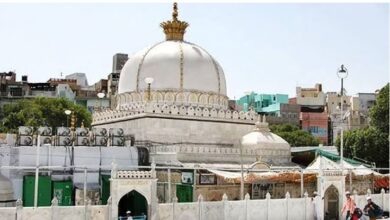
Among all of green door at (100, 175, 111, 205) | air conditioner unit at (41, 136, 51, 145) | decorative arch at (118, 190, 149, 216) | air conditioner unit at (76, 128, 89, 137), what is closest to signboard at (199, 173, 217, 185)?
decorative arch at (118, 190, 149, 216)

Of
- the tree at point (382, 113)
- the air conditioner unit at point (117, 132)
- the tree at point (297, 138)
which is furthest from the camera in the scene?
the tree at point (297, 138)

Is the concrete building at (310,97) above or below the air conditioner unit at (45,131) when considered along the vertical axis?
above

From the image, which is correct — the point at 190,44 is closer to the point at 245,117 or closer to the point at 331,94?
the point at 245,117

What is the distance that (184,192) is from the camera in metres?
22.5

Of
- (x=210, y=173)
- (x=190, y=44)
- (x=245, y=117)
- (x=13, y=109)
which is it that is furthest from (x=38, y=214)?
(x=13, y=109)

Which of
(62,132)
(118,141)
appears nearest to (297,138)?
(118,141)

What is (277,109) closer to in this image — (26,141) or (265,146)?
(265,146)

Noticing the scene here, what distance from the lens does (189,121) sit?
27.1 m

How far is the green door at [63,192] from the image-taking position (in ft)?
72.9

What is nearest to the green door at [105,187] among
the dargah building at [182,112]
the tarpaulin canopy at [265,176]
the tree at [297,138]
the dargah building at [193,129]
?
the dargah building at [193,129]

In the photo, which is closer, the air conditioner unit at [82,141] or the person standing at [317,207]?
the person standing at [317,207]

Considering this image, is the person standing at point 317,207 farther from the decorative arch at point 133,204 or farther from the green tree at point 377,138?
the green tree at point 377,138

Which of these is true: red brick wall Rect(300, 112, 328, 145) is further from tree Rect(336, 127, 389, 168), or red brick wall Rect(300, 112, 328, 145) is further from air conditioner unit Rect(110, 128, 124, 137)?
air conditioner unit Rect(110, 128, 124, 137)

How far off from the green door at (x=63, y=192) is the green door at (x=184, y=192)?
14.5 ft
